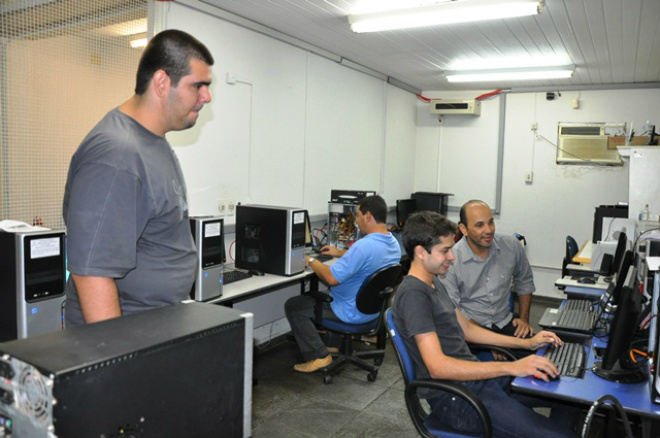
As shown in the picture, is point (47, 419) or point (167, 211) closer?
point (47, 419)

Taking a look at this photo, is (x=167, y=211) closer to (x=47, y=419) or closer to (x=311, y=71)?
(x=47, y=419)

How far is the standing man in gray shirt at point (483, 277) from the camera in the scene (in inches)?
117

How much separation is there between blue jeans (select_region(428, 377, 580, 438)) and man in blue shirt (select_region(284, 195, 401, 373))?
1462 mm

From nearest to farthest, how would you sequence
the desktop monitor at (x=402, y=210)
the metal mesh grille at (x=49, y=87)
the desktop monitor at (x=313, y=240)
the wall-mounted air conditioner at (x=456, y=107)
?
the metal mesh grille at (x=49, y=87) < the desktop monitor at (x=313, y=240) < the desktop monitor at (x=402, y=210) < the wall-mounted air conditioner at (x=456, y=107)

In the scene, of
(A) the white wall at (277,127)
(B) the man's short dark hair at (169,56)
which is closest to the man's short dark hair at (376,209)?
(A) the white wall at (277,127)

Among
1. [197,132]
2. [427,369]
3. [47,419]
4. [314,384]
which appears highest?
[197,132]

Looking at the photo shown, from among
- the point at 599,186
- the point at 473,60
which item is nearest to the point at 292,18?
the point at 473,60

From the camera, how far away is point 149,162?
1.35m

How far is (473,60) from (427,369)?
13.4 ft

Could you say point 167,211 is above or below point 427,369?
above

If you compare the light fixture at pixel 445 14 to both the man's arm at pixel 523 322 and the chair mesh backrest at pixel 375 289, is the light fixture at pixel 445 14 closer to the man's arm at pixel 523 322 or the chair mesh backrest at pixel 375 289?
the chair mesh backrest at pixel 375 289

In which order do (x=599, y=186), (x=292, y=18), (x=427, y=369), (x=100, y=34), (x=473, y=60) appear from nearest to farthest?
(x=427, y=369), (x=100, y=34), (x=292, y=18), (x=473, y=60), (x=599, y=186)

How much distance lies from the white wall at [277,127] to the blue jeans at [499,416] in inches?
93.9

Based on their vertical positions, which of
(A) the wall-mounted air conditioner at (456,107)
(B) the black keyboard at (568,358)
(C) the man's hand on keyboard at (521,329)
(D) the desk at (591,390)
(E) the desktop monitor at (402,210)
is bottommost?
(C) the man's hand on keyboard at (521,329)
